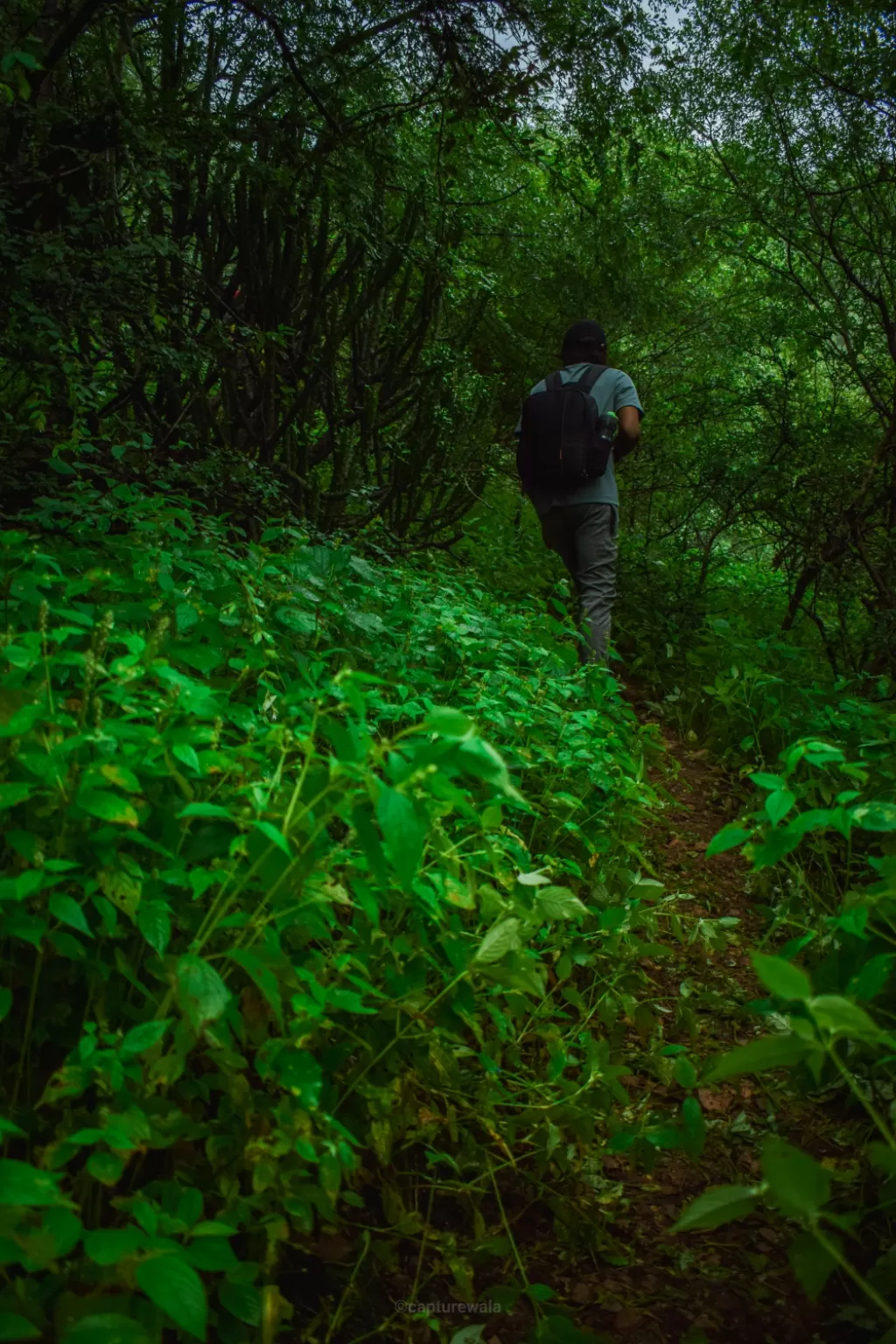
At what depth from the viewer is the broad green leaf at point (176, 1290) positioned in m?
1.13

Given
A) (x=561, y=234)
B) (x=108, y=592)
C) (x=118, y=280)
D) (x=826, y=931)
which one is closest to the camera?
(x=108, y=592)

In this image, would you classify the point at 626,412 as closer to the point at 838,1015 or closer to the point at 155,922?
the point at 155,922

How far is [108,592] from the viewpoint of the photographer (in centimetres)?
270

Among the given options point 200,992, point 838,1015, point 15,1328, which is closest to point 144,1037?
point 200,992

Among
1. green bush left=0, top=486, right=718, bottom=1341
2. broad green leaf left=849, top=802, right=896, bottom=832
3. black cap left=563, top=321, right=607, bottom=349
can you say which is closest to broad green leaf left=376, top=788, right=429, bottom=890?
green bush left=0, top=486, right=718, bottom=1341

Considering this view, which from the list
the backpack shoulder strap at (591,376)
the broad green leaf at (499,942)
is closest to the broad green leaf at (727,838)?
the broad green leaf at (499,942)

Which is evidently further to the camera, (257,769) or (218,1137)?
(257,769)

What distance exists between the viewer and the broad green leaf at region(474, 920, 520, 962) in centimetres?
167

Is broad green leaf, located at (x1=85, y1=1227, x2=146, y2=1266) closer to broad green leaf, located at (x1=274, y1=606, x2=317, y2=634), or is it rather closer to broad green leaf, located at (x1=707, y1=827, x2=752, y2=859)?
broad green leaf, located at (x1=707, y1=827, x2=752, y2=859)

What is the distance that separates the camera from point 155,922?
1.49m

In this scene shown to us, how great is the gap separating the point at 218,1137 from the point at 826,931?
2081 millimetres

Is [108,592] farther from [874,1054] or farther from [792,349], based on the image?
[792,349]

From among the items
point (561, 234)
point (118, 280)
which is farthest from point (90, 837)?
point (561, 234)

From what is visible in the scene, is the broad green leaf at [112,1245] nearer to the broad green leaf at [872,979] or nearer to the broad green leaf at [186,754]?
the broad green leaf at [186,754]
